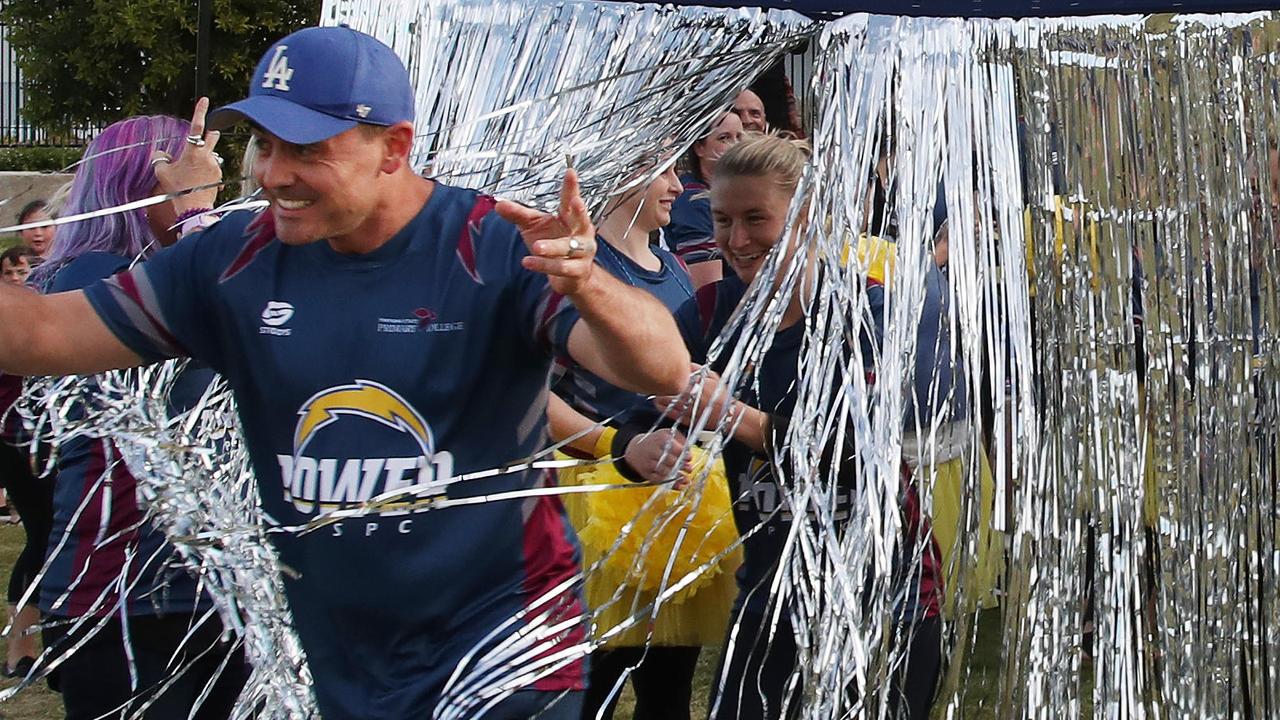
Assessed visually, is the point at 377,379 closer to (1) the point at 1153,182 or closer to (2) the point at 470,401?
(2) the point at 470,401

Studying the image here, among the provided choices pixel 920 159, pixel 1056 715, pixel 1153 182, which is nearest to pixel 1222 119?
pixel 1153 182

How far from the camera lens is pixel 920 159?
102 inches

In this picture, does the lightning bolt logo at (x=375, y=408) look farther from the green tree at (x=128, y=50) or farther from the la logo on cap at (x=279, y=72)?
the green tree at (x=128, y=50)

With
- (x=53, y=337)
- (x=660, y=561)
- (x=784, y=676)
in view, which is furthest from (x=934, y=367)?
(x=53, y=337)

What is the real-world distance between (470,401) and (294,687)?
55 centimetres

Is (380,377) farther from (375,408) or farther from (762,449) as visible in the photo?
(762,449)

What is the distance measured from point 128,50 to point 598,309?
38.9 feet

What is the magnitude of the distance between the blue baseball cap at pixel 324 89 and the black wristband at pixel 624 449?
808 mm

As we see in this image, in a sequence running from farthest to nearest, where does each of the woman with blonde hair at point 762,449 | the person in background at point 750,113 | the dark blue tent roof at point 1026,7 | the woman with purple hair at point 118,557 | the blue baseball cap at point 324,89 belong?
the person in background at point 750,113, the woman with purple hair at point 118,557, the woman with blonde hair at point 762,449, the dark blue tent roof at point 1026,7, the blue baseball cap at point 324,89

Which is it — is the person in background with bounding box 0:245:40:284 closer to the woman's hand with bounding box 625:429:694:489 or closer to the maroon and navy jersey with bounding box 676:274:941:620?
the maroon and navy jersey with bounding box 676:274:941:620

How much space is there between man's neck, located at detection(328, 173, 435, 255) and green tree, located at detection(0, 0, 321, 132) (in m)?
10.5

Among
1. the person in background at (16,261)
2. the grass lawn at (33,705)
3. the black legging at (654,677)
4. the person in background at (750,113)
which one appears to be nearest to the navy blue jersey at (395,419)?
the black legging at (654,677)

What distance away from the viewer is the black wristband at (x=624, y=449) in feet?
9.80

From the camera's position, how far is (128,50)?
1309cm
